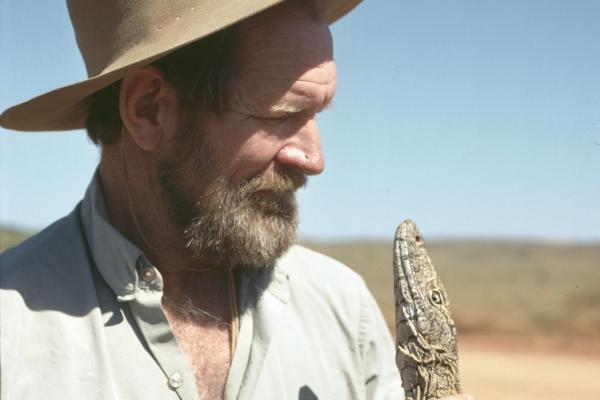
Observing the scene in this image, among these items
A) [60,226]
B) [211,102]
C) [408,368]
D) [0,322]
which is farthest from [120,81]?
[408,368]

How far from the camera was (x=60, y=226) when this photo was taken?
3506 mm

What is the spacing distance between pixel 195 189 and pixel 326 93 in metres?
0.71

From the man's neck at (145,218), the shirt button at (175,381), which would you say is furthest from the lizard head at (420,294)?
the man's neck at (145,218)

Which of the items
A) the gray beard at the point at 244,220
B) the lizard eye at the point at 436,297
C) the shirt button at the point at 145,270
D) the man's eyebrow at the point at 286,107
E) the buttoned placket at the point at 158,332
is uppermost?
the man's eyebrow at the point at 286,107

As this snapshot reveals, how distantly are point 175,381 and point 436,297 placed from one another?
1039 millimetres

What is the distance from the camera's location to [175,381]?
3.12 m

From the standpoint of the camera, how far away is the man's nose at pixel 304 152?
11.2 feet

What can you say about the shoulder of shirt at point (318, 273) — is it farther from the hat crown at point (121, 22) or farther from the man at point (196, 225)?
the hat crown at point (121, 22)

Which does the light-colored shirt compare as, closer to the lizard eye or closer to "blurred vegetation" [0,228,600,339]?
the lizard eye

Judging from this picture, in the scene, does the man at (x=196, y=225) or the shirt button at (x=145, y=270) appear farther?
the shirt button at (x=145, y=270)

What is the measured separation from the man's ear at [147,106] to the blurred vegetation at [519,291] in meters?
1.97

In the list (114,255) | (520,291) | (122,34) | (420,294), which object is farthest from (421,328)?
(520,291)

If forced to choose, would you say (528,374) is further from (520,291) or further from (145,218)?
(520,291)

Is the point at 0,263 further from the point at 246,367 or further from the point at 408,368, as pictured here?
the point at 408,368
